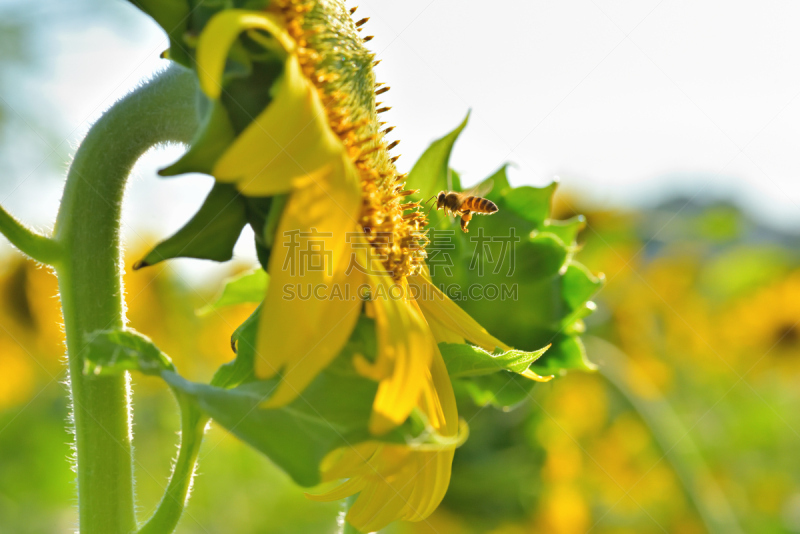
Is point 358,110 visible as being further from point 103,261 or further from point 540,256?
point 540,256

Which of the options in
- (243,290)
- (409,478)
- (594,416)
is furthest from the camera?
(594,416)

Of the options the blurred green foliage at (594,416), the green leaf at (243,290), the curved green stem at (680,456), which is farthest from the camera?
the blurred green foliage at (594,416)

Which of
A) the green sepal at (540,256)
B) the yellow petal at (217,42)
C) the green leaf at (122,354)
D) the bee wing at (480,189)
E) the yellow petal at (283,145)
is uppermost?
the yellow petal at (217,42)

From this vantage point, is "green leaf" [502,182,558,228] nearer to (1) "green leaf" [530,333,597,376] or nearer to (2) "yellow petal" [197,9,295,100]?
(1) "green leaf" [530,333,597,376]

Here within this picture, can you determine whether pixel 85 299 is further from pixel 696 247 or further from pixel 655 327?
pixel 696 247

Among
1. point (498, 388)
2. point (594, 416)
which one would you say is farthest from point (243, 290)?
point (594, 416)

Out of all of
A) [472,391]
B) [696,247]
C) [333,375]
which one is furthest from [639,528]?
[333,375]

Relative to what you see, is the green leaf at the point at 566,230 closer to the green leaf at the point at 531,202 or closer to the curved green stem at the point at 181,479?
the green leaf at the point at 531,202

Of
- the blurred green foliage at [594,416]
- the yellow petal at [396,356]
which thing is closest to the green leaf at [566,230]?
the yellow petal at [396,356]
